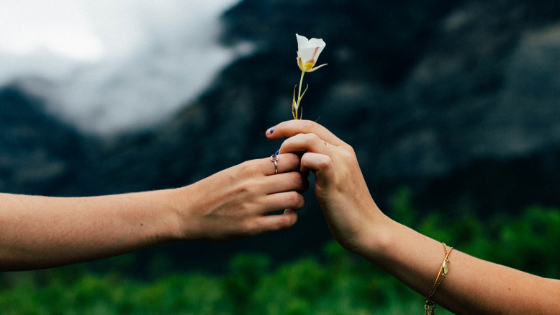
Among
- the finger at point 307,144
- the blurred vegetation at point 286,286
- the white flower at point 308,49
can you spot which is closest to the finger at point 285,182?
the finger at point 307,144

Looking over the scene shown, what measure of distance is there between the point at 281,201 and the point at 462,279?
644mm

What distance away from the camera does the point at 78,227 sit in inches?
43.6

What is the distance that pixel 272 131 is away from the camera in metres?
1.26

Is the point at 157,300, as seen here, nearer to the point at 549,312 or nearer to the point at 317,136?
the point at 317,136

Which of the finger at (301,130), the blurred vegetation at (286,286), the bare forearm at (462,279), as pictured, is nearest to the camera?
the bare forearm at (462,279)

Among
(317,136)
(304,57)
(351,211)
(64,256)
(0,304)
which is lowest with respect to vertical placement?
(0,304)

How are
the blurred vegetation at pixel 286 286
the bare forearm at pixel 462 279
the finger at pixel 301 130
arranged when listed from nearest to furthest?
the bare forearm at pixel 462 279
the finger at pixel 301 130
the blurred vegetation at pixel 286 286

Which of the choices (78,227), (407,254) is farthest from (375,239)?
A: (78,227)

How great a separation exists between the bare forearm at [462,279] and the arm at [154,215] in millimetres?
368

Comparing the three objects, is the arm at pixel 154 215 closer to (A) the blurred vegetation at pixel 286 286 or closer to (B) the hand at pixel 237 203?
(B) the hand at pixel 237 203

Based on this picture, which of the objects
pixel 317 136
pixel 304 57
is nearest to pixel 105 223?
pixel 317 136

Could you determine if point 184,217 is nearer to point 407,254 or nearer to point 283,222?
point 283,222

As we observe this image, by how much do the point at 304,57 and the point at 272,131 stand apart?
323 mm

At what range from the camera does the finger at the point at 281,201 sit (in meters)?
1.17
